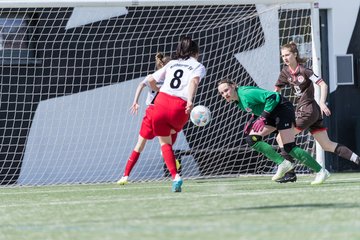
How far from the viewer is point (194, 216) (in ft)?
21.0

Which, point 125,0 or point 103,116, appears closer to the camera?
point 125,0

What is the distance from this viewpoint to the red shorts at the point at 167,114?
9.41m

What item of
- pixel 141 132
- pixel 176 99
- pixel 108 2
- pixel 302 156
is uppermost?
pixel 108 2

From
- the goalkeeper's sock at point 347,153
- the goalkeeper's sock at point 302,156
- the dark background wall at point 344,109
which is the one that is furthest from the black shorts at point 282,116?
the dark background wall at point 344,109

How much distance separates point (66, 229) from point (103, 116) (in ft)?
28.9

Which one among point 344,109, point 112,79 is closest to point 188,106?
point 112,79

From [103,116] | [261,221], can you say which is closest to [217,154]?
[103,116]

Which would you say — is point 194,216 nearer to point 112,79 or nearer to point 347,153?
point 347,153

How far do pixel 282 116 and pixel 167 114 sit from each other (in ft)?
5.27

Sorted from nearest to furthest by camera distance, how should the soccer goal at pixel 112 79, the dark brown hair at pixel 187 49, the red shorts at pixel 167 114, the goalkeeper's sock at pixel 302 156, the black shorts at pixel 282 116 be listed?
the red shorts at pixel 167 114 < the dark brown hair at pixel 187 49 < the black shorts at pixel 282 116 < the goalkeeper's sock at pixel 302 156 < the soccer goal at pixel 112 79

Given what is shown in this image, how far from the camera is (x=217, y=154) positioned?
49.2 feet

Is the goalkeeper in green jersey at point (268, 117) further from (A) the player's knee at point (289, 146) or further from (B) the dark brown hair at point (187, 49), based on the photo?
(B) the dark brown hair at point (187, 49)

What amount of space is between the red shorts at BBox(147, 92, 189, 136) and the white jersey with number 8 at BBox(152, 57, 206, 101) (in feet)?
0.21

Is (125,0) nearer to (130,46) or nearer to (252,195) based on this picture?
(130,46)
